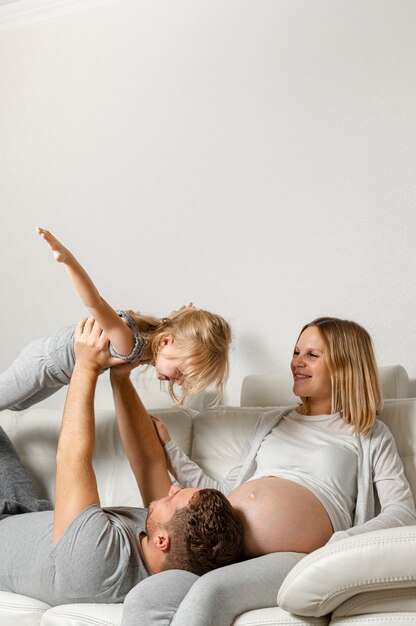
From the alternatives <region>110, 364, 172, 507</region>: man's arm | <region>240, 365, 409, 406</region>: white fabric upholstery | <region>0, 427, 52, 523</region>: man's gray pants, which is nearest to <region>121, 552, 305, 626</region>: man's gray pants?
<region>110, 364, 172, 507</region>: man's arm

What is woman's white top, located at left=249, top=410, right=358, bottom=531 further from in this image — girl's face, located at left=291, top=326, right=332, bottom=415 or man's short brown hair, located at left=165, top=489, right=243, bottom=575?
man's short brown hair, located at left=165, top=489, right=243, bottom=575

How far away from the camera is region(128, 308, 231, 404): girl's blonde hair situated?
94.7 inches

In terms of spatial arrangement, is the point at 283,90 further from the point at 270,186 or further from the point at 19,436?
the point at 19,436

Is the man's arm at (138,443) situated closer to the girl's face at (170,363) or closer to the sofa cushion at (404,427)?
the girl's face at (170,363)

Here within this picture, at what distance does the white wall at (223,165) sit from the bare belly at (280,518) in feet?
3.00

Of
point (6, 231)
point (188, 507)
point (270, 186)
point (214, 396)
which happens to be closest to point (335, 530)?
point (188, 507)

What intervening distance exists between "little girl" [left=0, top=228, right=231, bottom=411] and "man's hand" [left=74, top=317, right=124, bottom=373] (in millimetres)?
27

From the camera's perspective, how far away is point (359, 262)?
10.1ft

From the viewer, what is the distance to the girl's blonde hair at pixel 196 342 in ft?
7.89

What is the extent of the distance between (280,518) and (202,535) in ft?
0.94

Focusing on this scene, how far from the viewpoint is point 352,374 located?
253 cm

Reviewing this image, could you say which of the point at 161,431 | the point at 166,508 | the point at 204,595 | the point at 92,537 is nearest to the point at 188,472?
the point at 161,431

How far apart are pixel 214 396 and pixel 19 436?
740mm

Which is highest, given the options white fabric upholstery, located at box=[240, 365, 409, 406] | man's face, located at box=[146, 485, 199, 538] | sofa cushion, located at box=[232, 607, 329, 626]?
white fabric upholstery, located at box=[240, 365, 409, 406]
